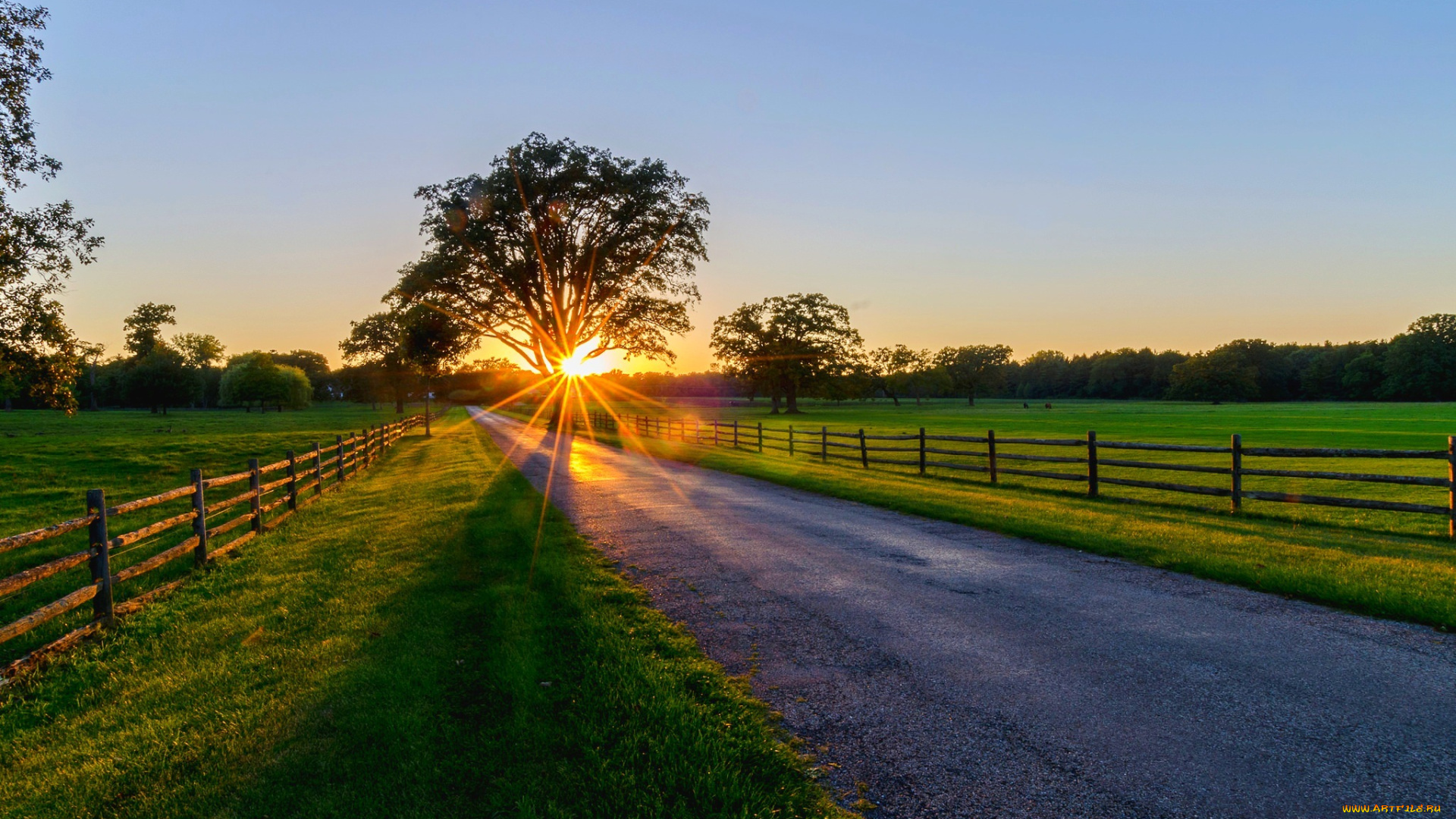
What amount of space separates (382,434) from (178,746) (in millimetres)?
27412

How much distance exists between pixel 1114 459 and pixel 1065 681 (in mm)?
15992

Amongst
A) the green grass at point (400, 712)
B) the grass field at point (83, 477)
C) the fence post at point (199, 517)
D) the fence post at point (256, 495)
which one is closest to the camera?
the green grass at point (400, 712)

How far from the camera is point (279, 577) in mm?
8477

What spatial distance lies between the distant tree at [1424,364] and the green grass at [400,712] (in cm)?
14389

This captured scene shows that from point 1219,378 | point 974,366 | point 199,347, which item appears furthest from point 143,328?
point 1219,378

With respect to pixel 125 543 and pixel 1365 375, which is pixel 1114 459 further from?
pixel 1365 375

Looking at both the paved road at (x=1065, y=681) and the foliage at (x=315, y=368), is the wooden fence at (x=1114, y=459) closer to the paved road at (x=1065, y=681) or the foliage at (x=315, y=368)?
the paved road at (x=1065, y=681)

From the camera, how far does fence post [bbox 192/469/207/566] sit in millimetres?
8992

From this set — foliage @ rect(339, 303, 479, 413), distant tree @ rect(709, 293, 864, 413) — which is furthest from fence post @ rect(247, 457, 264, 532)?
distant tree @ rect(709, 293, 864, 413)

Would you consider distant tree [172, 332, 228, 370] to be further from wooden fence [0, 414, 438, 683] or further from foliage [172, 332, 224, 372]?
wooden fence [0, 414, 438, 683]

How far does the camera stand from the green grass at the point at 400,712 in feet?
11.7

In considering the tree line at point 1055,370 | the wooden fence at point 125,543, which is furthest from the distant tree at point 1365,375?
the wooden fence at point 125,543

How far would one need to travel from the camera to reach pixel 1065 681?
4738 mm

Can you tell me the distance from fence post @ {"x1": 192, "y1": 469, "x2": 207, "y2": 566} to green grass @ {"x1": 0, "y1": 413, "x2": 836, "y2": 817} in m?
1.31
